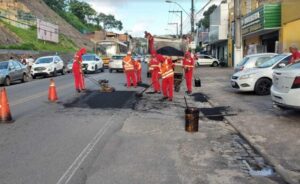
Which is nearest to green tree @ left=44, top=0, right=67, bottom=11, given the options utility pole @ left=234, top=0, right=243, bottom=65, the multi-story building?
the multi-story building

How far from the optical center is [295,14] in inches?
1161

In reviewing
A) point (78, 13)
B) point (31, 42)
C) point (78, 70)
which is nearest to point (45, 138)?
point (78, 70)

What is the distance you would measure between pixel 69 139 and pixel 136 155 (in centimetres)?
196

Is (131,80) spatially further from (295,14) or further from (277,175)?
(277,175)

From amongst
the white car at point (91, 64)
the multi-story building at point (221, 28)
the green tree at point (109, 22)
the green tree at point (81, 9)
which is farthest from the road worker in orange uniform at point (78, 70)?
the green tree at point (109, 22)

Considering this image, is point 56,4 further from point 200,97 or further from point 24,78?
point 200,97

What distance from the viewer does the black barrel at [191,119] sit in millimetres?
10328

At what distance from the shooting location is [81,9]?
13962cm

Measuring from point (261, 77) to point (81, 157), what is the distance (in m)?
11.5

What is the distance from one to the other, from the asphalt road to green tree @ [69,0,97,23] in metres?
125

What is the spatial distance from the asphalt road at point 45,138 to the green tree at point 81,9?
125314mm

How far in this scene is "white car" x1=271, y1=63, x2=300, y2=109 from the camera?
10853mm

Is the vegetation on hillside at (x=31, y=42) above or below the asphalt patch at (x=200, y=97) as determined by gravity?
above

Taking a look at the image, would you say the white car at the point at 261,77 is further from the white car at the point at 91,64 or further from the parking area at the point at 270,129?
the white car at the point at 91,64
